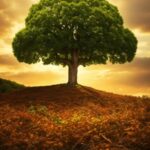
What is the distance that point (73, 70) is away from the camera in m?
33.5

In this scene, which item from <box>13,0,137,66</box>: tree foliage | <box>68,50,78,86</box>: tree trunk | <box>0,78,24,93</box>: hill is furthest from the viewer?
<box>0,78,24,93</box>: hill

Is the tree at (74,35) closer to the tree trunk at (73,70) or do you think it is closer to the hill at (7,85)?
the tree trunk at (73,70)

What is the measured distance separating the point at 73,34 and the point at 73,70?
11.9ft

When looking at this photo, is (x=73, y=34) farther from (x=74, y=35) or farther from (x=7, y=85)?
(x=7, y=85)

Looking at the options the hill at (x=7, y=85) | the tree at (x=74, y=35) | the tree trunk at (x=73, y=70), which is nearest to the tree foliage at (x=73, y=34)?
the tree at (x=74, y=35)

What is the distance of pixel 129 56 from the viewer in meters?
33.8

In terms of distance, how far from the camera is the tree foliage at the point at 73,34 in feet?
101

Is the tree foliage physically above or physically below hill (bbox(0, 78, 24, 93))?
above

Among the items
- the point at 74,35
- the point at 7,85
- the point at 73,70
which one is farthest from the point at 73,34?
the point at 7,85

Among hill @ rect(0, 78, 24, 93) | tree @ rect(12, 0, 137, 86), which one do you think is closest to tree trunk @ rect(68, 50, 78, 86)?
tree @ rect(12, 0, 137, 86)

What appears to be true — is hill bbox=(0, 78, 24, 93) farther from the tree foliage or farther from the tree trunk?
the tree trunk

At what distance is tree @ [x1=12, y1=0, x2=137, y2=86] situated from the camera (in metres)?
30.7

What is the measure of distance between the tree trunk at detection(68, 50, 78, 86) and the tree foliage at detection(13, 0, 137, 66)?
1.30ft

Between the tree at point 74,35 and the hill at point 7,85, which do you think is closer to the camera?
the tree at point 74,35
